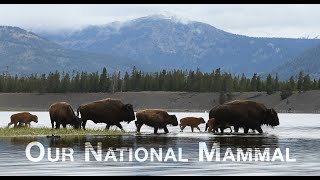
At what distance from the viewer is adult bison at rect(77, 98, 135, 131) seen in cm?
5350

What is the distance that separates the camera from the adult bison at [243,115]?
52.7m

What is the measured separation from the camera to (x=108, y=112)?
5356 cm

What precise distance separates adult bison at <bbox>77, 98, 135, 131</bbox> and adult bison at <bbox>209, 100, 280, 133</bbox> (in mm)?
6484

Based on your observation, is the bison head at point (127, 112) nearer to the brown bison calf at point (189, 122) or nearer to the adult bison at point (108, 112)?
the adult bison at point (108, 112)

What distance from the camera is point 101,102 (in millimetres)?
54000

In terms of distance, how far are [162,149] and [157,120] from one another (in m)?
18.4

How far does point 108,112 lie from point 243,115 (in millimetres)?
9720

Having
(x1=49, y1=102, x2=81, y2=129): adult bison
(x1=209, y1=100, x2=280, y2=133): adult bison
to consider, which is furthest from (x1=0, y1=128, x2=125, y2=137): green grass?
(x1=209, y1=100, x2=280, y2=133): adult bison

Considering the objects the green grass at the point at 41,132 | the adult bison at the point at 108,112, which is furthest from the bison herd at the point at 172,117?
the green grass at the point at 41,132

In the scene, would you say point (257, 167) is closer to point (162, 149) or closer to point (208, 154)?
point (208, 154)

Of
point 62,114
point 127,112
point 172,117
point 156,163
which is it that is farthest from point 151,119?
point 156,163

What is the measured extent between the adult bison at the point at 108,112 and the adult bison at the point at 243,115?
6.48m

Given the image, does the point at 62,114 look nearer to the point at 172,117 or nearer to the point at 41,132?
the point at 41,132

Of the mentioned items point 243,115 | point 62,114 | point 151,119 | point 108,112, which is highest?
point 108,112
